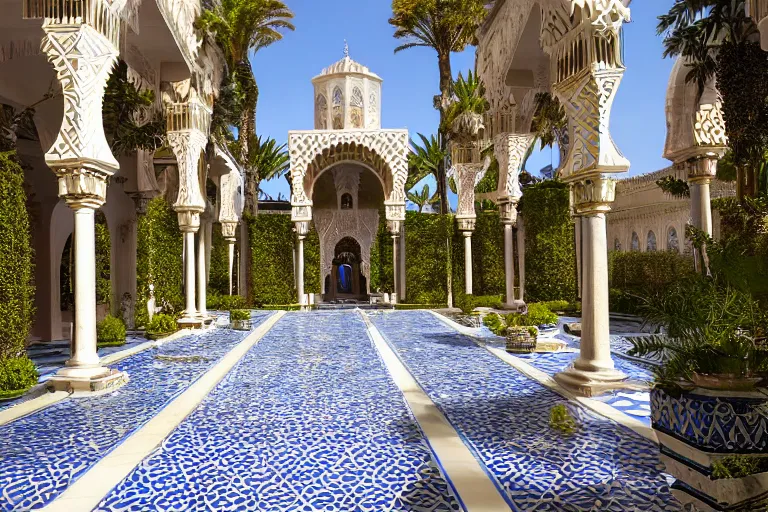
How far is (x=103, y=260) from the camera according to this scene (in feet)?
39.4

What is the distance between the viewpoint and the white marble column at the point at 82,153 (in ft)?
19.1

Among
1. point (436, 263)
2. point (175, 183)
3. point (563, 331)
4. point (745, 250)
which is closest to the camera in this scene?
point (745, 250)

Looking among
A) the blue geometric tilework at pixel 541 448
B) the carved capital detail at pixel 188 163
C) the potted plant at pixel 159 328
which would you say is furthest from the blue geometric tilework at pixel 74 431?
the carved capital detail at pixel 188 163

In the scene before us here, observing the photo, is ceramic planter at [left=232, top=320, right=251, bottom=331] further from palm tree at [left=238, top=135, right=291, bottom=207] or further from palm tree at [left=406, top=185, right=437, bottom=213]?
palm tree at [left=406, top=185, right=437, bottom=213]

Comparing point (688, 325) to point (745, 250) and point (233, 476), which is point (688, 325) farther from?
point (233, 476)

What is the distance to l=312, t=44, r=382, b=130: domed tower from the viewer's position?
20344 mm

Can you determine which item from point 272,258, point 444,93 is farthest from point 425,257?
point 444,93

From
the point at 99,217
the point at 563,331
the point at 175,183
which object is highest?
the point at 175,183

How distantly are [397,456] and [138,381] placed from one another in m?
4.20

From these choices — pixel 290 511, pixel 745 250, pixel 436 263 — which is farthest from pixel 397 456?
pixel 436 263

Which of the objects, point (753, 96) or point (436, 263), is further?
point (436, 263)

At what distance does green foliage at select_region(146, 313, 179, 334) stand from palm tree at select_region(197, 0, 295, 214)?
603cm

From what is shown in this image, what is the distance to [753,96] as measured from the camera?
Answer: 8562mm

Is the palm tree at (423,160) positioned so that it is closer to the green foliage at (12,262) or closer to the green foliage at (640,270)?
the green foliage at (640,270)
